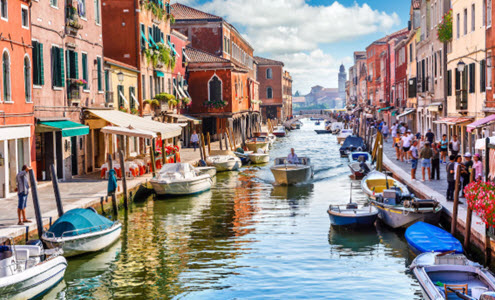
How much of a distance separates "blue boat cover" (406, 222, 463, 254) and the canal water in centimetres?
51

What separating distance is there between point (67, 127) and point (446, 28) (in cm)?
1973

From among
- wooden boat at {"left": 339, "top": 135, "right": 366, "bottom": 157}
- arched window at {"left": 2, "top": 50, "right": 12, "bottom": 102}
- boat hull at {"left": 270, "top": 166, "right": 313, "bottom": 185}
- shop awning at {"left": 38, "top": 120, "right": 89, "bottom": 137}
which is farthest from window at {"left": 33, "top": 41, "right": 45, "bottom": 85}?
wooden boat at {"left": 339, "top": 135, "right": 366, "bottom": 157}

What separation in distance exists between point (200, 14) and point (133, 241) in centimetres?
4372

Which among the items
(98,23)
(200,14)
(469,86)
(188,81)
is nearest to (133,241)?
(98,23)

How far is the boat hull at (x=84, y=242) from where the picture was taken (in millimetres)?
15391

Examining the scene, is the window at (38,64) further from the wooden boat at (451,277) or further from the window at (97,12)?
the wooden boat at (451,277)

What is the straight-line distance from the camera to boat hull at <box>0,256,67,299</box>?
12.2 m

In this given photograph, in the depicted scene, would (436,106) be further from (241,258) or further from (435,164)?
(241,258)

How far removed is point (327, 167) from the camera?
129 feet

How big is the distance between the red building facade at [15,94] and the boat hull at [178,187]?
192 inches

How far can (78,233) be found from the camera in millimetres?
15805

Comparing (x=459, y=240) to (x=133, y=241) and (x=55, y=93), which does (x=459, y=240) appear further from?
(x=55, y=93)

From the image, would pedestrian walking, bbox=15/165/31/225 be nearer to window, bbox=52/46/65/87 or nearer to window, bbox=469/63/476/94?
window, bbox=52/46/65/87

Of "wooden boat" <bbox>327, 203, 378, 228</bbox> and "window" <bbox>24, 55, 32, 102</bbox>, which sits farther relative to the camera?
"window" <bbox>24, 55, 32, 102</bbox>
